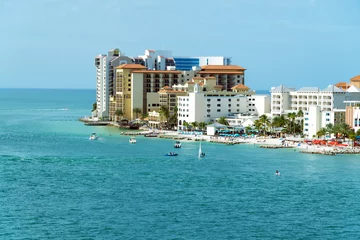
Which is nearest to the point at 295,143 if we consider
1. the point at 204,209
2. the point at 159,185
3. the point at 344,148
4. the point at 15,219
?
the point at 344,148

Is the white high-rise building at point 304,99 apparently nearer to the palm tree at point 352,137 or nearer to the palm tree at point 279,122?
the palm tree at point 279,122

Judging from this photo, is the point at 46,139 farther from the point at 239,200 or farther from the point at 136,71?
the point at 239,200

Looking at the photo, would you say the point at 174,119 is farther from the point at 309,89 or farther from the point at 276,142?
the point at 276,142

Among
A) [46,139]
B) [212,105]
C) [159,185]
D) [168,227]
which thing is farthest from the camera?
[212,105]

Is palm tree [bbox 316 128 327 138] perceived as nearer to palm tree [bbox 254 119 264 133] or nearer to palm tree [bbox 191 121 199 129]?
palm tree [bbox 254 119 264 133]

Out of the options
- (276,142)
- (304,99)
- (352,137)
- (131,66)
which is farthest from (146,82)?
(352,137)

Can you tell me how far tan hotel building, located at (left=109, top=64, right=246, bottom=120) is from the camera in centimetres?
8094

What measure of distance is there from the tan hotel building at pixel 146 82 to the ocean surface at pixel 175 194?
2598cm

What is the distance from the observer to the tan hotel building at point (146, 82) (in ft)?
266

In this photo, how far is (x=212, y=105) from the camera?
232 feet

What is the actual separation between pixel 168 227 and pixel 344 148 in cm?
2764

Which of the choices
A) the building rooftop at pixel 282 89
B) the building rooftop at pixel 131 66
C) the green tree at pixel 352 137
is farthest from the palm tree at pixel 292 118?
the building rooftop at pixel 131 66

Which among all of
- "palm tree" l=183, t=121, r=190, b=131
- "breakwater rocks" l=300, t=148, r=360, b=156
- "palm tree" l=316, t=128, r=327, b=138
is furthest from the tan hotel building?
"breakwater rocks" l=300, t=148, r=360, b=156

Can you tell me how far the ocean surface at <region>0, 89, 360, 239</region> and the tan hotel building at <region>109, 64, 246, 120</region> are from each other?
1023 inches
